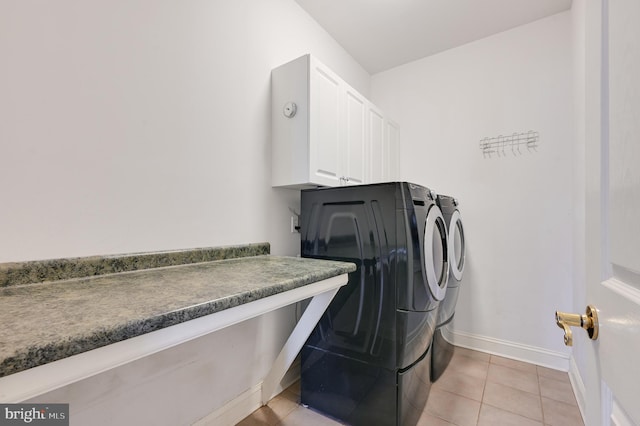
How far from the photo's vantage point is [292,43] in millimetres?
2041

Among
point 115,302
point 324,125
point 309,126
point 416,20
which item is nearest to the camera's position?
point 115,302

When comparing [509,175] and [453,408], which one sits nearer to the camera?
[453,408]

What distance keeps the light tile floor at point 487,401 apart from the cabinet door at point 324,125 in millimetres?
1390

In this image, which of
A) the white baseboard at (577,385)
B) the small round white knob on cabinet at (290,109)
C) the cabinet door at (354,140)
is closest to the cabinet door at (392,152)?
the cabinet door at (354,140)

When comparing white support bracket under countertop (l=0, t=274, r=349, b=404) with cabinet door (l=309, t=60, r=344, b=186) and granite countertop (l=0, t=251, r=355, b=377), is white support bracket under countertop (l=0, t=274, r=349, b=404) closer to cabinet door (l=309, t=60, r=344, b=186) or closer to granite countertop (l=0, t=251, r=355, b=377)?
granite countertop (l=0, t=251, r=355, b=377)

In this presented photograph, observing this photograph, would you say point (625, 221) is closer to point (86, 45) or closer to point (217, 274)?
point (217, 274)

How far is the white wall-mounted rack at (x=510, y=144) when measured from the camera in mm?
2281

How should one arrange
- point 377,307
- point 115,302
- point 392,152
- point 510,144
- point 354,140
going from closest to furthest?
point 115,302
point 377,307
point 354,140
point 510,144
point 392,152

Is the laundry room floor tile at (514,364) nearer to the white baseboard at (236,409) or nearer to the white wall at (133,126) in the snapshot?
the white baseboard at (236,409)

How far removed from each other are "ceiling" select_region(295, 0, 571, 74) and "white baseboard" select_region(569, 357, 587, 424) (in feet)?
8.60

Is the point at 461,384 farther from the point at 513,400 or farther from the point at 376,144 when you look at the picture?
the point at 376,144

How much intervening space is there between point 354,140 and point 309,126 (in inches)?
22.3

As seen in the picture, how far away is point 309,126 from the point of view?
5.44 ft

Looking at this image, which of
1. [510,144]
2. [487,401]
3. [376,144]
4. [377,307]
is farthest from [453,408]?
[510,144]
